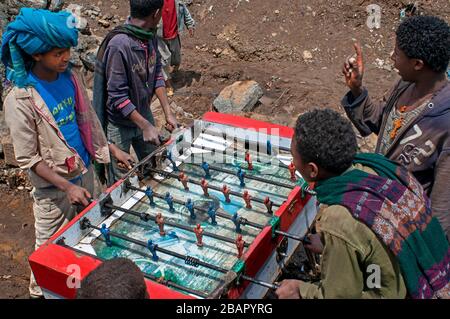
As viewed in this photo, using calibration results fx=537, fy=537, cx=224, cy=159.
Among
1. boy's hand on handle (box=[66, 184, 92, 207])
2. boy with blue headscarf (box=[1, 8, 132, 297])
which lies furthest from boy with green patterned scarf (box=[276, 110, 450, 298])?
boy with blue headscarf (box=[1, 8, 132, 297])

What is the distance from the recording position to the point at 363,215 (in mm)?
2438

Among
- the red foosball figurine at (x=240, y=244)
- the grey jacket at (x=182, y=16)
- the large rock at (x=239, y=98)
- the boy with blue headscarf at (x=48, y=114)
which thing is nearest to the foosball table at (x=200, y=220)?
the red foosball figurine at (x=240, y=244)

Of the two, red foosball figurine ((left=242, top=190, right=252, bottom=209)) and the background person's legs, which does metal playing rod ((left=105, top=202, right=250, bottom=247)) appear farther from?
the background person's legs

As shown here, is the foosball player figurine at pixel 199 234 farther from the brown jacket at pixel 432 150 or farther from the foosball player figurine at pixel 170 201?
the brown jacket at pixel 432 150

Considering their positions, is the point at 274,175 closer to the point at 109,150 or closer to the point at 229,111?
the point at 109,150

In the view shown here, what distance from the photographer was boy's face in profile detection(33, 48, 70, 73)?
346 cm

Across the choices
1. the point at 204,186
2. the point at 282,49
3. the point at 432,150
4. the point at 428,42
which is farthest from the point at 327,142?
the point at 282,49

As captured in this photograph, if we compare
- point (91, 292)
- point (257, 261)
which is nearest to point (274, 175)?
point (257, 261)

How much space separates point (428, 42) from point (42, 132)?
2504 mm

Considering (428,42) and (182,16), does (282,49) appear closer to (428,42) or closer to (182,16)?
(182,16)

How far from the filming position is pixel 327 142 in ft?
8.49

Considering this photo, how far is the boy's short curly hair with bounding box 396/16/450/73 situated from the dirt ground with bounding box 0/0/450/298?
399 centimetres

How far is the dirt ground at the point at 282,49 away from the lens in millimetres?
8164
